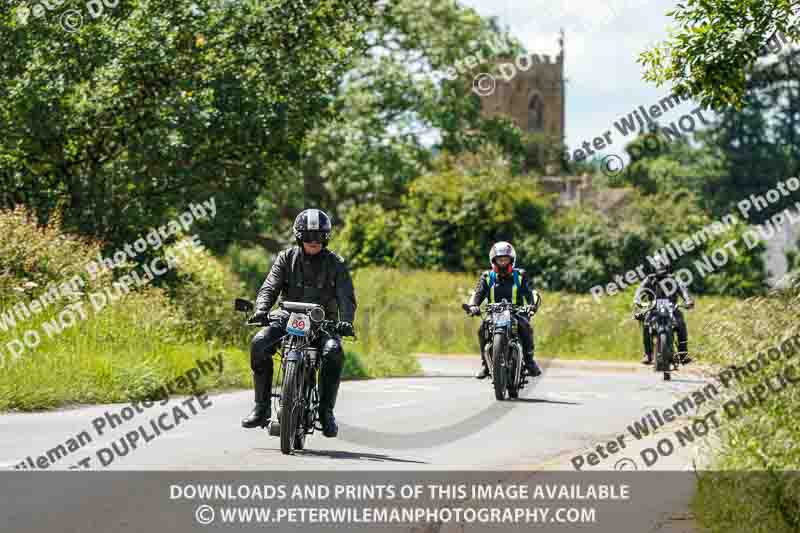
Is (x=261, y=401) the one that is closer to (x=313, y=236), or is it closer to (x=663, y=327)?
(x=313, y=236)

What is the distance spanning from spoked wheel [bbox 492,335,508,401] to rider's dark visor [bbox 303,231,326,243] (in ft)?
19.5

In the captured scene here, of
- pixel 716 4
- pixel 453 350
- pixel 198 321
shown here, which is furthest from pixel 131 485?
pixel 453 350

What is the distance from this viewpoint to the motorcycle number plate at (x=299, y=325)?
36.2ft

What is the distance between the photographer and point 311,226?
36.8 ft

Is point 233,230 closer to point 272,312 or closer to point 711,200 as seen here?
point 272,312

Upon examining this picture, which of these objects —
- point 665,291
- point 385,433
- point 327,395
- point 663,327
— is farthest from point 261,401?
point 665,291

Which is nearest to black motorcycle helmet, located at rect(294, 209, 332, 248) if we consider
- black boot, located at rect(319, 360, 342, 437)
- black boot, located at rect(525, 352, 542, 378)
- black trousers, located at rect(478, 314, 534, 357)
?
A: black boot, located at rect(319, 360, 342, 437)

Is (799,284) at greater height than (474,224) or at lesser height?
lesser

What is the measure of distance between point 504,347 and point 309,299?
5911 mm

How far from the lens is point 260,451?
1160 cm

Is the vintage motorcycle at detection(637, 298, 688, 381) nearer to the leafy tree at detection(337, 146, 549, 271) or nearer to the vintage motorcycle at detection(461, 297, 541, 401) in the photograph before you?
the vintage motorcycle at detection(461, 297, 541, 401)

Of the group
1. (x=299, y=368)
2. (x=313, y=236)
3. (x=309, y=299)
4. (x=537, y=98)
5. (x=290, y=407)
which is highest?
(x=537, y=98)

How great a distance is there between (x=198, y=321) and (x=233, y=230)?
3.19 metres

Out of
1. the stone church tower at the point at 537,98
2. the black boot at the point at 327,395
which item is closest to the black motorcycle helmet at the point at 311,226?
the black boot at the point at 327,395
